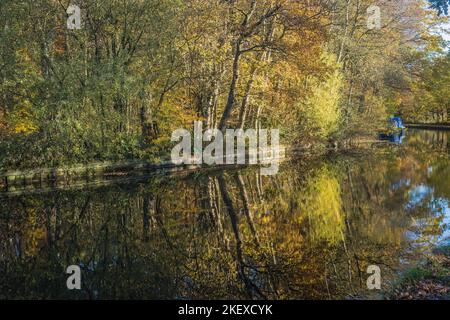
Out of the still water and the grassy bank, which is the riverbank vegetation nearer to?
the still water

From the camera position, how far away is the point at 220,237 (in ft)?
32.0

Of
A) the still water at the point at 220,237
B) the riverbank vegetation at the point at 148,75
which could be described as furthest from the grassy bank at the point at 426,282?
the riverbank vegetation at the point at 148,75

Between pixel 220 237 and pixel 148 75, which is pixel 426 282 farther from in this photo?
pixel 148 75

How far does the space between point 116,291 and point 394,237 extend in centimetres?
647

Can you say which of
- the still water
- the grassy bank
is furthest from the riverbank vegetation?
the grassy bank

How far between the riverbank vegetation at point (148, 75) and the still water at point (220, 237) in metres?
3.34

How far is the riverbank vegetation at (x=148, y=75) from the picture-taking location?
56.7 ft

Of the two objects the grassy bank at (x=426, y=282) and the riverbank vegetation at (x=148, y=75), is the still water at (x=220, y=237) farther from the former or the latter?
the riverbank vegetation at (x=148, y=75)

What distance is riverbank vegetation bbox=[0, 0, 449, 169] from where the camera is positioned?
681 inches

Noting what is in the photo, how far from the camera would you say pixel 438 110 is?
63.4 metres

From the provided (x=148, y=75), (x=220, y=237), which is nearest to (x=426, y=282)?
(x=220, y=237)

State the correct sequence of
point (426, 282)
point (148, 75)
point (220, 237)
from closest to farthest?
A: point (426, 282) < point (220, 237) < point (148, 75)

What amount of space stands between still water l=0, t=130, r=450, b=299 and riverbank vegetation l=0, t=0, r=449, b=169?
11.0 ft

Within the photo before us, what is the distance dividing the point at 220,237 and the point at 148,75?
43.7 ft
